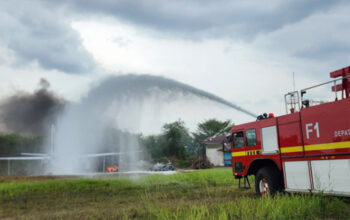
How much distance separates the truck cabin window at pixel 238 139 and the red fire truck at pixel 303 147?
83 mm

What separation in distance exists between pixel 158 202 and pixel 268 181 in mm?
3861

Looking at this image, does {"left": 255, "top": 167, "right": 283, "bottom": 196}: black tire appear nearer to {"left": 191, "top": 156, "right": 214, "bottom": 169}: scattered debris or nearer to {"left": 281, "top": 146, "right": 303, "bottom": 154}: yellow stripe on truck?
{"left": 281, "top": 146, "right": 303, "bottom": 154}: yellow stripe on truck

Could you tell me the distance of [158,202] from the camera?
9.97 meters

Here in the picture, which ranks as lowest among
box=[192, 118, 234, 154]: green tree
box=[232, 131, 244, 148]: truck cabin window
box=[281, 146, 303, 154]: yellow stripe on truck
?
box=[281, 146, 303, 154]: yellow stripe on truck

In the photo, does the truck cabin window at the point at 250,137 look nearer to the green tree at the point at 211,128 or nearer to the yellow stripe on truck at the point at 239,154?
the yellow stripe on truck at the point at 239,154

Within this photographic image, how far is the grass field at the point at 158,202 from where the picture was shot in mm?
6734

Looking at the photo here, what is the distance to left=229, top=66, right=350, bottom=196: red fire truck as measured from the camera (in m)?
7.57

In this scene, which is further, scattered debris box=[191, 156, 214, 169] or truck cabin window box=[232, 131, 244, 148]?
scattered debris box=[191, 156, 214, 169]

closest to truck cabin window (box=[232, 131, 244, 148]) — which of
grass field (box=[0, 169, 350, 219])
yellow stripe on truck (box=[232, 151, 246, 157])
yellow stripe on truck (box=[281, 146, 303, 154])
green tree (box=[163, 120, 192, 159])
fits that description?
yellow stripe on truck (box=[232, 151, 246, 157])

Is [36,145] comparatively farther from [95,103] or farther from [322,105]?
[322,105]

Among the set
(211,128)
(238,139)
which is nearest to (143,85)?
(238,139)

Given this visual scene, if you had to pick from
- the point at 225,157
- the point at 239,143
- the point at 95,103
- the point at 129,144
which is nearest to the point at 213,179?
the point at 239,143

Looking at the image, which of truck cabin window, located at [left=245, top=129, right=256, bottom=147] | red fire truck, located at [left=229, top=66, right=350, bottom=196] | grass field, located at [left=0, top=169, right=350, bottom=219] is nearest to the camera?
grass field, located at [left=0, top=169, right=350, bottom=219]

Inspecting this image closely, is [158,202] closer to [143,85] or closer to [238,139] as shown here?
[238,139]
